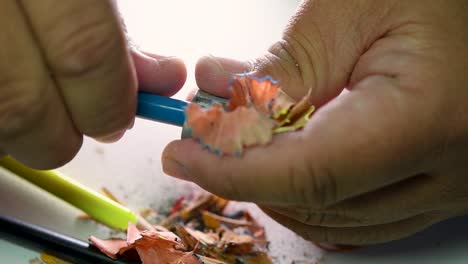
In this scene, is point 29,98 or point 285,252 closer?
point 29,98

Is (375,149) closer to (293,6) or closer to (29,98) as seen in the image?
(29,98)

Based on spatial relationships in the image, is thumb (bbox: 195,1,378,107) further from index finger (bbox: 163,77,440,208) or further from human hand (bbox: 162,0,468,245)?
index finger (bbox: 163,77,440,208)

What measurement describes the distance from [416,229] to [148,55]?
1.58 feet

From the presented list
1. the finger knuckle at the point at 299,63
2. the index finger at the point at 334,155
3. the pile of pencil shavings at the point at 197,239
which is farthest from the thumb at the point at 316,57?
the pile of pencil shavings at the point at 197,239

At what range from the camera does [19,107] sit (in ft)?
1.89

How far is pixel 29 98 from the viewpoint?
57 cm

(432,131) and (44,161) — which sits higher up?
(432,131)

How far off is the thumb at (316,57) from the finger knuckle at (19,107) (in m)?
0.21

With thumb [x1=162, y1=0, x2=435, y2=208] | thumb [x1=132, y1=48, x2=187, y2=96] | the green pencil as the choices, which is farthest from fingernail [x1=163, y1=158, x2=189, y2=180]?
the green pencil

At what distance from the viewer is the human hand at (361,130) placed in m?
0.54

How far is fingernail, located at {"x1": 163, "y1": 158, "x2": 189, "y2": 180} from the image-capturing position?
2.02 feet

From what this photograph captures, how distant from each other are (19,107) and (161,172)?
0.42 m

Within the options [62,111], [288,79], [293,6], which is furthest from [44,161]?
[293,6]

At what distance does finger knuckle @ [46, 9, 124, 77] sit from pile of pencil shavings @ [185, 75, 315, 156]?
0.37 feet
